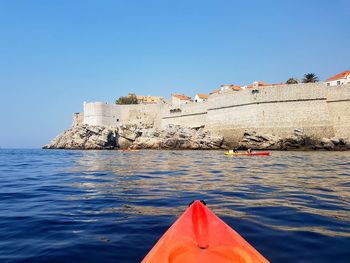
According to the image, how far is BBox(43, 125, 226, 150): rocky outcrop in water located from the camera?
37.3 metres

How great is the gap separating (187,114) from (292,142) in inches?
671

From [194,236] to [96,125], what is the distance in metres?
50.4

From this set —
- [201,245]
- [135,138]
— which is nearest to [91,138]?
[135,138]

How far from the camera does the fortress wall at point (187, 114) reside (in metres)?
41.8

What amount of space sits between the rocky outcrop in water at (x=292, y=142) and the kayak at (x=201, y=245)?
30.6 m

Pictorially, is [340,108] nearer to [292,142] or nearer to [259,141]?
[292,142]

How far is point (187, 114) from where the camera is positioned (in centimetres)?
4394

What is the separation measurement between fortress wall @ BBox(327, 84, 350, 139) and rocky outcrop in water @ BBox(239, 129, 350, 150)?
64.5 inches

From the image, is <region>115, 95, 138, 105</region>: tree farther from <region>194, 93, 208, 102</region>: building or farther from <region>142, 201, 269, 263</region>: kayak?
<region>142, 201, 269, 263</region>: kayak

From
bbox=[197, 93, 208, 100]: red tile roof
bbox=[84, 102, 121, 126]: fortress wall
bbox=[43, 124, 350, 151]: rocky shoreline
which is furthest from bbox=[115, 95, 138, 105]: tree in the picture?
bbox=[197, 93, 208, 100]: red tile roof

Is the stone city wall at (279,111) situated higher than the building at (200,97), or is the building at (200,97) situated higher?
the building at (200,97)

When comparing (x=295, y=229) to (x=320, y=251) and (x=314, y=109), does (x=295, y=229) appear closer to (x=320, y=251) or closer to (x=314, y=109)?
(x=320, y=251)

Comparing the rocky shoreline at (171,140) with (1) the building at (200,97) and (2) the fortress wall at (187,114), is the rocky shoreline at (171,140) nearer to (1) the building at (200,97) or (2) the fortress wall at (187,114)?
(2) the fortress wall at (187,114)

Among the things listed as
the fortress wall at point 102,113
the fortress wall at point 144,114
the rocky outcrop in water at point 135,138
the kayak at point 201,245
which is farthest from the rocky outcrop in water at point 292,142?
the kayak at point 201,245
